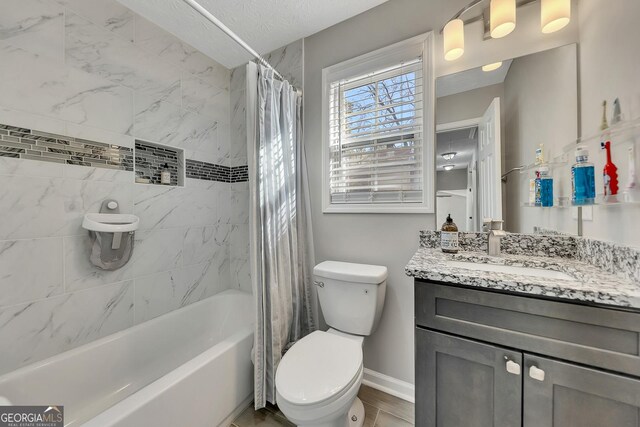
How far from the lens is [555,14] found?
108 centimetres

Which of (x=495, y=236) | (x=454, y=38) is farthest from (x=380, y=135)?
(x=495, y=236)

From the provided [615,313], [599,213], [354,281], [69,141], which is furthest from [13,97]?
[599,213]

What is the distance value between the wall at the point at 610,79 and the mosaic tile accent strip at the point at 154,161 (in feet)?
7.88

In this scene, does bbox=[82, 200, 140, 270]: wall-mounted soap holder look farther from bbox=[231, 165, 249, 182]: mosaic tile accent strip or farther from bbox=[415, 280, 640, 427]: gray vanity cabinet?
bbox=[415, 280, 640, 427]: gray vanity cabinet

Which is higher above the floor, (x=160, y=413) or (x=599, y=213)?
(x=599, y=213)

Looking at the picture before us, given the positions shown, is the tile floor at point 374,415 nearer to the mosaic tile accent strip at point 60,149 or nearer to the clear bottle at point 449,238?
the clear bottle at point 449,238

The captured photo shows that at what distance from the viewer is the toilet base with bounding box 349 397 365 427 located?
1.28m

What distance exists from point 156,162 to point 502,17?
2.25m

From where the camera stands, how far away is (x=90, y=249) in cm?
140

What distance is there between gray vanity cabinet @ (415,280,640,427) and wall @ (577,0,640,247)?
1.14 feet

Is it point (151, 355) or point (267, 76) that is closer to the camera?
point (267, 76)

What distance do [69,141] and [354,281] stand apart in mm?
1780

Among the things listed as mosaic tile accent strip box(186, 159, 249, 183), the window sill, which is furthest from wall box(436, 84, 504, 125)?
mosaic tile accent strip box(186, 159, 249, 183)

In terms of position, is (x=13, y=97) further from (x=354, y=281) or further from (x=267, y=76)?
(x=354, y=281)
